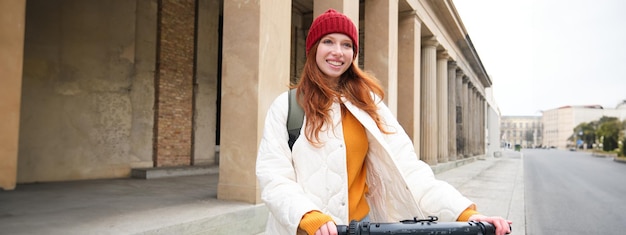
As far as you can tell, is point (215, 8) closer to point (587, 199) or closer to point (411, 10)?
point (411, 10)

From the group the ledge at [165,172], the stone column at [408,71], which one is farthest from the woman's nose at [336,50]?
the stone column at [408,71]

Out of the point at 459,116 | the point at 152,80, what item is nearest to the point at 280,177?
the point at 152,80

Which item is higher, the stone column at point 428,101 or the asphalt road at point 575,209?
the stone column at point 428,101

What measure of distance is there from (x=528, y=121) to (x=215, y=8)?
177638 mm

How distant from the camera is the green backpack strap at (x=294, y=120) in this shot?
1.82m

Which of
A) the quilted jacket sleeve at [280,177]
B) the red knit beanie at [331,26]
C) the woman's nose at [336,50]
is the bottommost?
the quilted jacket sleeve at [280,177]

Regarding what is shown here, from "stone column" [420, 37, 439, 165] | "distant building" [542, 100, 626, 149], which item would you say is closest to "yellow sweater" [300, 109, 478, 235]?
"stone column" [420, 37, 439, 165]

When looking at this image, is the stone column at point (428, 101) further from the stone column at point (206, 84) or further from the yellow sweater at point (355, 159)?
the yellow sweater at point (355, 159)

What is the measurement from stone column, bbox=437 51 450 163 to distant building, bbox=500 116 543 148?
15162 cm

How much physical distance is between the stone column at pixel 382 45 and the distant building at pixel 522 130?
16061 centimetres

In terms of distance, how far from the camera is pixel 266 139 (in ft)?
5.88

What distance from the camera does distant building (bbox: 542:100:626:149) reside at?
459 feet

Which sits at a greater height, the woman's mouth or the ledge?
the woman's mouth

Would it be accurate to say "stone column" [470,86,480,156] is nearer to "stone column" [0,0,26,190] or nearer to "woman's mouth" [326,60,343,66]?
"stone column" [0,0,26,190]
